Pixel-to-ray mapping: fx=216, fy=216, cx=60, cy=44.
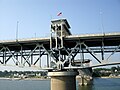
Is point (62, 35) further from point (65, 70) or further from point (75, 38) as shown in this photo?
point (65, 70)

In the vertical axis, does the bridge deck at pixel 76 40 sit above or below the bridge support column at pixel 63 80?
above

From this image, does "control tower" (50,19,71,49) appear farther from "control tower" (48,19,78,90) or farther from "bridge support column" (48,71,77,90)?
"bridge support column" (48,71,77,90)

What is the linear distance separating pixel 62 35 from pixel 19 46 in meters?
12.1

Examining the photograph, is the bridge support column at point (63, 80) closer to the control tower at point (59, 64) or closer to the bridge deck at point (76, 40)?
the control tower at point (59, 64)

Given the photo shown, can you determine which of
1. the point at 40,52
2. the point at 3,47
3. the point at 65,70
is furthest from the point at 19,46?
the point at 65,70

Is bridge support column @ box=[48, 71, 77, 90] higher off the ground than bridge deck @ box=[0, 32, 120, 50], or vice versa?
bridge deck @ box=[0, 32, 120, 50]

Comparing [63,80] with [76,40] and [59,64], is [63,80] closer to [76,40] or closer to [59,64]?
[59,64]

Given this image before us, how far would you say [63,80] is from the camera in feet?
135

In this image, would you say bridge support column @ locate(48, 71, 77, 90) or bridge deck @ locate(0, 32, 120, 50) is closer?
bridge support column @ locate(48, 71, 77, 90)

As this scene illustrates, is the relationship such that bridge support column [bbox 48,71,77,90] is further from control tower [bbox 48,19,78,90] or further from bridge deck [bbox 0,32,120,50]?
bridge deck [bbox 0,32,120,50]

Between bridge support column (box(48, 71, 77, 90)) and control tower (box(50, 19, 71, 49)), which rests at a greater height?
control tower (box(50, 19, 71, 49))

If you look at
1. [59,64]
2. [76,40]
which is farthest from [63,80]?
[76,40]

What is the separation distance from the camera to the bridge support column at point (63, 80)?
4077 centimetres

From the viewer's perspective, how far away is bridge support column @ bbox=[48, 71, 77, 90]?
40.8m
